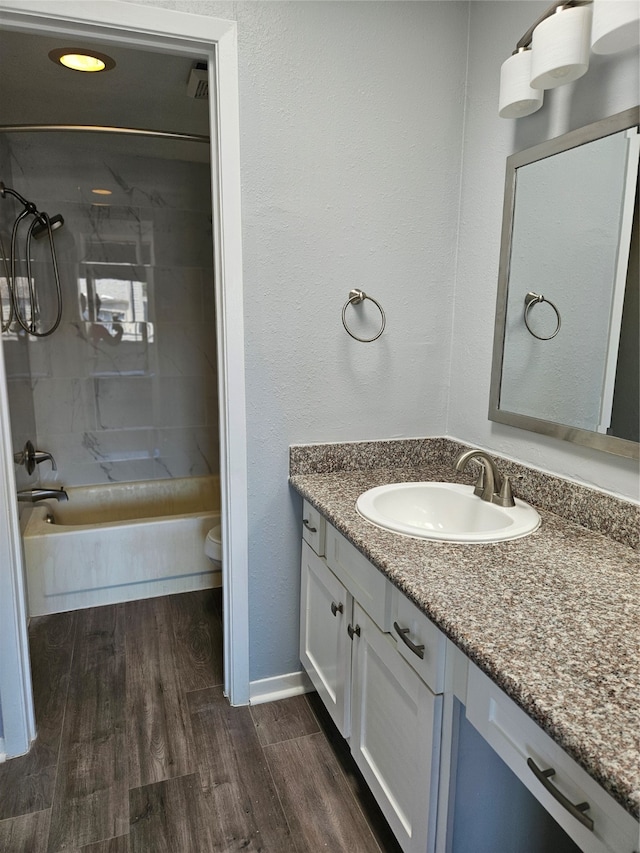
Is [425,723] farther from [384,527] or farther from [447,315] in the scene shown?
[447,315]

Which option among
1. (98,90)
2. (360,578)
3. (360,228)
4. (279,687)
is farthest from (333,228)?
(279,687)

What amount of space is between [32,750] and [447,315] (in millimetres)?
2034

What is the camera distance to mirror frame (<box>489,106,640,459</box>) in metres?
1.30

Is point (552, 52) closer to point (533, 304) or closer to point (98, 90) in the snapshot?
point (533, 304)

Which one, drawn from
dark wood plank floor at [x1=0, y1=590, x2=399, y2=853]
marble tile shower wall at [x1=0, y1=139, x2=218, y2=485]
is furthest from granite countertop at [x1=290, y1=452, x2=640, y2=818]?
marble tile shower wall at [x1=0, y1=139, x2=218, y2=485]

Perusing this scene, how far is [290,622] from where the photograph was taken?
1991 mm

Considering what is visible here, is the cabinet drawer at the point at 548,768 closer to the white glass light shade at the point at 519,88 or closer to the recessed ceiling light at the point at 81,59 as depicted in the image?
the white glass light shade at the point at 519,88

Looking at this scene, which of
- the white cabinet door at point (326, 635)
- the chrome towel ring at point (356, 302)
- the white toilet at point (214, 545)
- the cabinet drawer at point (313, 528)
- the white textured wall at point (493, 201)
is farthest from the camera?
the white toilet at point (214, 545)

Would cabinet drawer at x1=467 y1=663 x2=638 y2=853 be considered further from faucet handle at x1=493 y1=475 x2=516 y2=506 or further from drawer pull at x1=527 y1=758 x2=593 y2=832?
faucet handle at x1=493 y1=475 x2=516 y2=506

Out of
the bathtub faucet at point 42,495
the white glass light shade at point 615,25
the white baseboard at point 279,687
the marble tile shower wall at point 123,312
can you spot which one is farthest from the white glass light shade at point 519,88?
the bathtub faucet at point 42,495

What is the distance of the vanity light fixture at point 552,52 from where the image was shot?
124cm

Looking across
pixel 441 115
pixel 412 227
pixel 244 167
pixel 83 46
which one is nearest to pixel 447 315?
pixel 412 227

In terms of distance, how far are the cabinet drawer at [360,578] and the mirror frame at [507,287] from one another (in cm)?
65

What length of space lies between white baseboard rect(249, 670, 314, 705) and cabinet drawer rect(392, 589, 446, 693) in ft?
3.00
